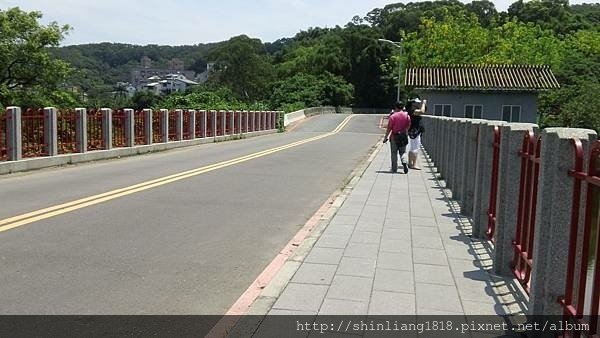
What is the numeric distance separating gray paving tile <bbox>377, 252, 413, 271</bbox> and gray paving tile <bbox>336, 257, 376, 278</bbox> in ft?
0.32

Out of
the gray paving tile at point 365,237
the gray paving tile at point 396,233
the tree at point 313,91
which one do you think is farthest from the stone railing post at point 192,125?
the tree at point 313,91

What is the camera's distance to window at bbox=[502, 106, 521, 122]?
36.7 m

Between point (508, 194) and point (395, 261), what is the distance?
1392 mm

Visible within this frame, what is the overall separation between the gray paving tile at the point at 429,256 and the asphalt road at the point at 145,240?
1.63 m

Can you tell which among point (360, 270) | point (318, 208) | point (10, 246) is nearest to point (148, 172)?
point (318, 208)

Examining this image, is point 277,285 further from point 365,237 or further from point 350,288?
point 365,237

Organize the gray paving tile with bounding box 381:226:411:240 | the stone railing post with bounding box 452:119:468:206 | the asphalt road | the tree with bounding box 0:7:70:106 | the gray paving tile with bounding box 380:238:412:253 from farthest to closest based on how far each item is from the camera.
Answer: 1. the tree with bounding box 0:7:70:106
2. the stone railing post with bounding box 452:119:468:206
3. the gray paving tile with bounding box 381:226:411:240
4. the gray paving tile with bounding box 380:238:412:253
5. the asphalt road

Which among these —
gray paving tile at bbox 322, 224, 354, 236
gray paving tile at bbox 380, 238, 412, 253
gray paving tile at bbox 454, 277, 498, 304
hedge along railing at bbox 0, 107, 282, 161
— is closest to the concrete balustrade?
hedge along railing at bbox 0, 107, 282, 161

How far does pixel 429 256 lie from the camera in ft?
21.6

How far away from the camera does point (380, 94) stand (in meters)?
102

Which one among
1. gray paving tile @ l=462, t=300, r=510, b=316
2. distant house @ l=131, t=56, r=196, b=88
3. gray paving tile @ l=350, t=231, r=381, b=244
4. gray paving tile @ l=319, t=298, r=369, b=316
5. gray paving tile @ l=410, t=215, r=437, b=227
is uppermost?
distant house @ l=131, t=56, r=196, b=88

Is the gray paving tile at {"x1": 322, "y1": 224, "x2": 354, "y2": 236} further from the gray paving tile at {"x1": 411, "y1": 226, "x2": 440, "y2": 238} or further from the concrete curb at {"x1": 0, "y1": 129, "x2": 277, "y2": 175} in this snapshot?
the concrete curb at {"x1": 0, "y1": 129, "x2": 277, "y2": 175}

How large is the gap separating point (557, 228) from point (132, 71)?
187 meters

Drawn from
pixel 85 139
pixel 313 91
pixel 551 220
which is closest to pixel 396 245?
pixel 551 220
